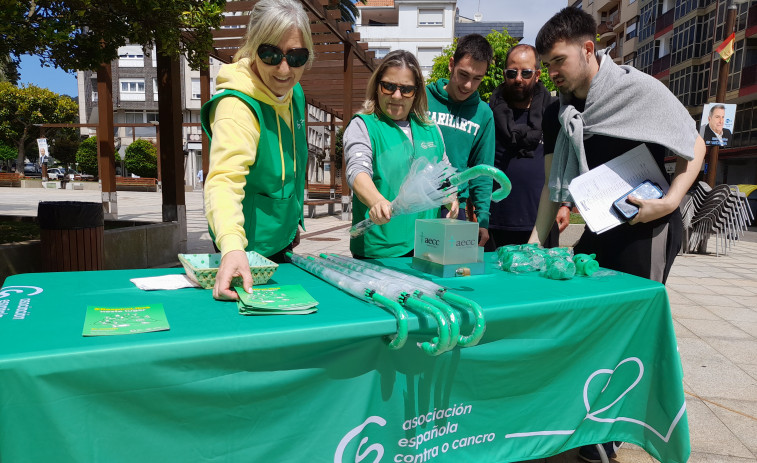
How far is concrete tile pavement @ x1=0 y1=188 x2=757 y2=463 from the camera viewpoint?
240cm

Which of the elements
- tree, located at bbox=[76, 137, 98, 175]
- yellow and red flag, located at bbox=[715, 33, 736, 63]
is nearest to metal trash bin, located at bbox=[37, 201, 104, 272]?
yellow and red flag, located at bbox=[715, 33, 736, 63]

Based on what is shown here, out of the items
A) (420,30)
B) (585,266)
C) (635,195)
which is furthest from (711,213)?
(420,30)

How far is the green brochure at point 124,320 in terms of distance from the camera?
1.10 meters

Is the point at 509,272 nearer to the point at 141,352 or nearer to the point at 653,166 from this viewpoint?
the point at 653,166

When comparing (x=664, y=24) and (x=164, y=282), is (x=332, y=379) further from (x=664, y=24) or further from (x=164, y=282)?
(x=664, y=24)

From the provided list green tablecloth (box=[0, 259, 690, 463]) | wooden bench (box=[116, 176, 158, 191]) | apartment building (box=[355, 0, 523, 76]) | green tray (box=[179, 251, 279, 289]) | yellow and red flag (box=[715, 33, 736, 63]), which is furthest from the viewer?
apartment building (box=[355, 0, 523, 76])

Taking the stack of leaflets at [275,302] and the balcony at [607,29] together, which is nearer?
the stack of leaflets at [275,302]

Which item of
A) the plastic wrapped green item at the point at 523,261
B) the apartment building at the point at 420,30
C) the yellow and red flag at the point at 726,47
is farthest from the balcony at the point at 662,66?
the plastic wrapped green item at the point at 523,261

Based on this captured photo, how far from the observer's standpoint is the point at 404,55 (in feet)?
7.43

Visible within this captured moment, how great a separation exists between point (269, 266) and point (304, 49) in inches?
31.2

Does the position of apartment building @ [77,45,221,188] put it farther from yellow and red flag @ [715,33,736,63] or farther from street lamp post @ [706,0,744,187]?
yellow and red flag @ [715,33,736,63]

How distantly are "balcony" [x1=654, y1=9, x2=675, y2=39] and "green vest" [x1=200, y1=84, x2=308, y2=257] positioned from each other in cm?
3297

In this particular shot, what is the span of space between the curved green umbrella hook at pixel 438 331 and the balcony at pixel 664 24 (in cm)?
3350

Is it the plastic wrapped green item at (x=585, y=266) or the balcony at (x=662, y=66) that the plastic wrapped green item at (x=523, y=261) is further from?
the balcony at (x=662, y=66)
